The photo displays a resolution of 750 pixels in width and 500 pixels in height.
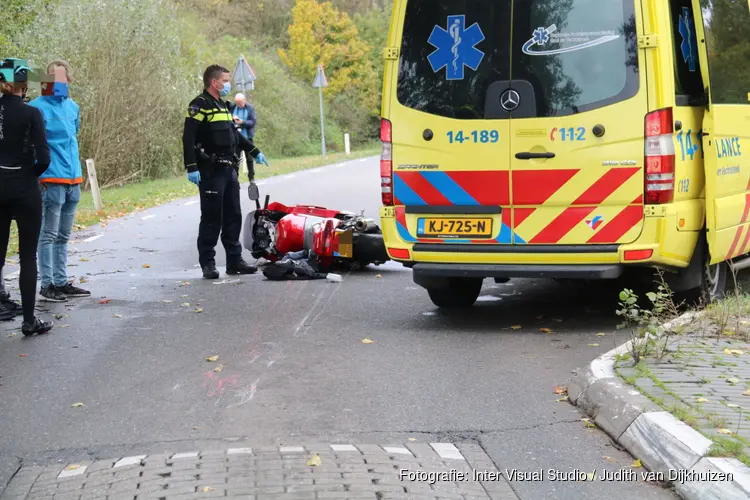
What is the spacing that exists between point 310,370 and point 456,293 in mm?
2449

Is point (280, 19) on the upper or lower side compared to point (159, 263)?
upper

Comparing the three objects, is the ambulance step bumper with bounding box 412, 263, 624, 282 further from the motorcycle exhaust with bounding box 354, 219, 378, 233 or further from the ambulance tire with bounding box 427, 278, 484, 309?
the motorcycle exhaust with bounding box 354, 219, 378, 233

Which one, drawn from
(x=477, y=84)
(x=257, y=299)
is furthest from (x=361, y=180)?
(x=477, y=84)

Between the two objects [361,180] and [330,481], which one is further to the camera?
[361,180]

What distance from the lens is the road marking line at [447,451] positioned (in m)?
4.91

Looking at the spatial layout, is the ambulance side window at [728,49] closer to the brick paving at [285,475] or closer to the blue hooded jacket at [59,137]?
the brick paving at [285,475]

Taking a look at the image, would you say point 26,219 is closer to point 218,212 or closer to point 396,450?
point 218,212

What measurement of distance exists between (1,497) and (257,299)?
207 inches

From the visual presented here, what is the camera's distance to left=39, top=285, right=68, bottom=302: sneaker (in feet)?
31.8

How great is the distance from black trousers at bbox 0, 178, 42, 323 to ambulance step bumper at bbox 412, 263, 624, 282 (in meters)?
2.79

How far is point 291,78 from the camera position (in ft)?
186

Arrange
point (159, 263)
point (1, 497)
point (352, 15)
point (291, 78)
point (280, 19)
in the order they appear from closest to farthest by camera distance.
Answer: point (1, 497)
point (159, 263)
point (291, 78)
point (280, 19)
point (352, 15)

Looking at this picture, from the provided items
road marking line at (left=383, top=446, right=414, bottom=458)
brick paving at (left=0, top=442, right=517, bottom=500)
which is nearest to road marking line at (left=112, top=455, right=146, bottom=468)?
brick paving at (left=0, top=442, right=517, bottom=500)

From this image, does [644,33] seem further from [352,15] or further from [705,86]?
[352,15]
